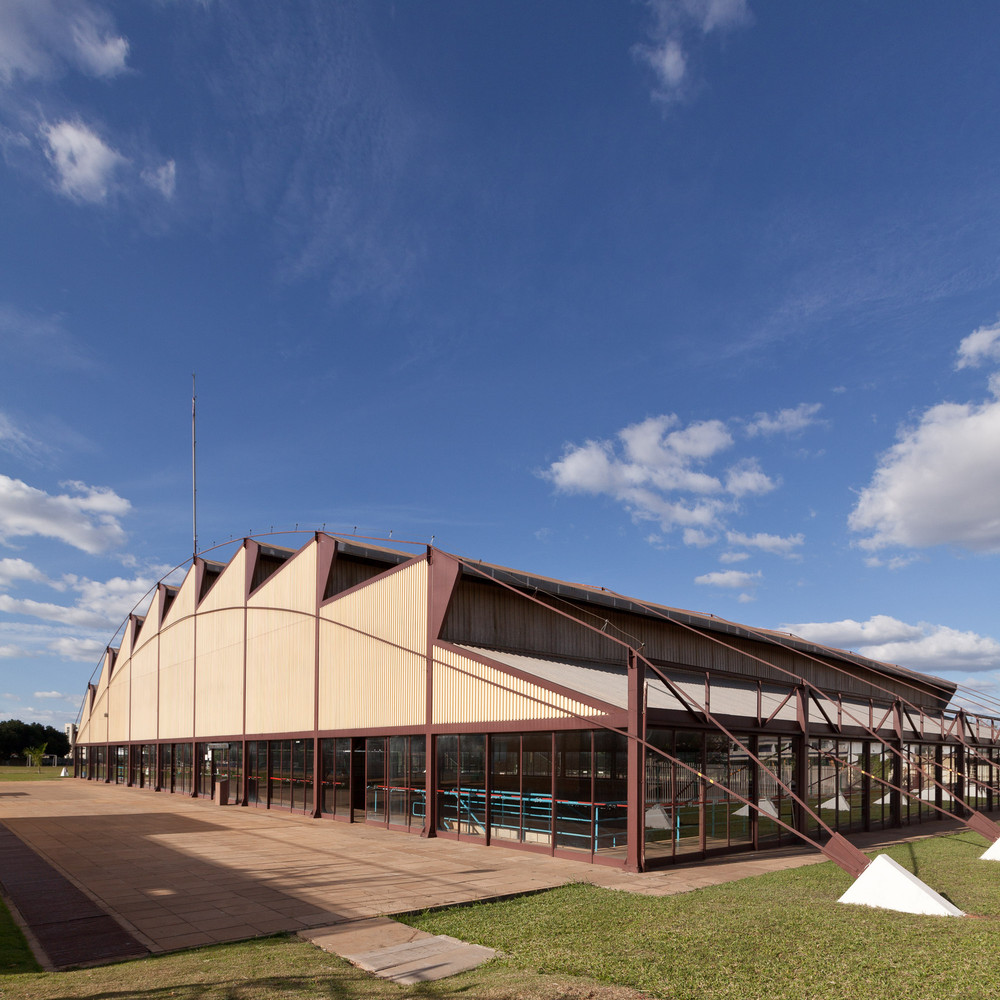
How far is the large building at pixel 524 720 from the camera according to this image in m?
19.5

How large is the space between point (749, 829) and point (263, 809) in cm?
2064

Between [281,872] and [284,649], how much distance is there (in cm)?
1662

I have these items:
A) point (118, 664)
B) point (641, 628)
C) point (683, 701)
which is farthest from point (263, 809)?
point (118, 664)

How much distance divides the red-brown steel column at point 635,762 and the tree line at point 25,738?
112m

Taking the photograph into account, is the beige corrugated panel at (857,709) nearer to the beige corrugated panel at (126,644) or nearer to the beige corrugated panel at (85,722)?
the beige corrugated panel at (126,644)

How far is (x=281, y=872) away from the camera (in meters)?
17.8

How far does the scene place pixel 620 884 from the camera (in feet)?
53.0

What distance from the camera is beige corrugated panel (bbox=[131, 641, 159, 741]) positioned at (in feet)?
164

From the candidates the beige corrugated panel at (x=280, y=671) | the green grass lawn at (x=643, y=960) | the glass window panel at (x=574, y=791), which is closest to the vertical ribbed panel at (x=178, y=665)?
the beige corrugated panel at (x=280, y=671)

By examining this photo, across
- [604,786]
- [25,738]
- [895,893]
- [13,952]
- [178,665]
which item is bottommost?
[25,738]

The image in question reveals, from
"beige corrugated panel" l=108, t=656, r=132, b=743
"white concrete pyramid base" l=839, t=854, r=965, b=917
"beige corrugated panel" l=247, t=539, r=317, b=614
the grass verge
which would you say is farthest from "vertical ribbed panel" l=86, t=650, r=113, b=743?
"white concrete pyramid base" l=839, t=854, r=965, b=917

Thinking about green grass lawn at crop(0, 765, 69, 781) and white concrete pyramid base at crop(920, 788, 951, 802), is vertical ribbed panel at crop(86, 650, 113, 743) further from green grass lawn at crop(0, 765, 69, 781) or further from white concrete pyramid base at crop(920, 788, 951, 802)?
white concrete pyramid base at crop(920, 788, 951, 802)

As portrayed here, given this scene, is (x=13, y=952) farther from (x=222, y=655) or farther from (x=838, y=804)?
(x=222, y=655)

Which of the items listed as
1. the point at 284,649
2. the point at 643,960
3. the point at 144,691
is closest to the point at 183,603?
the point at 144,691
